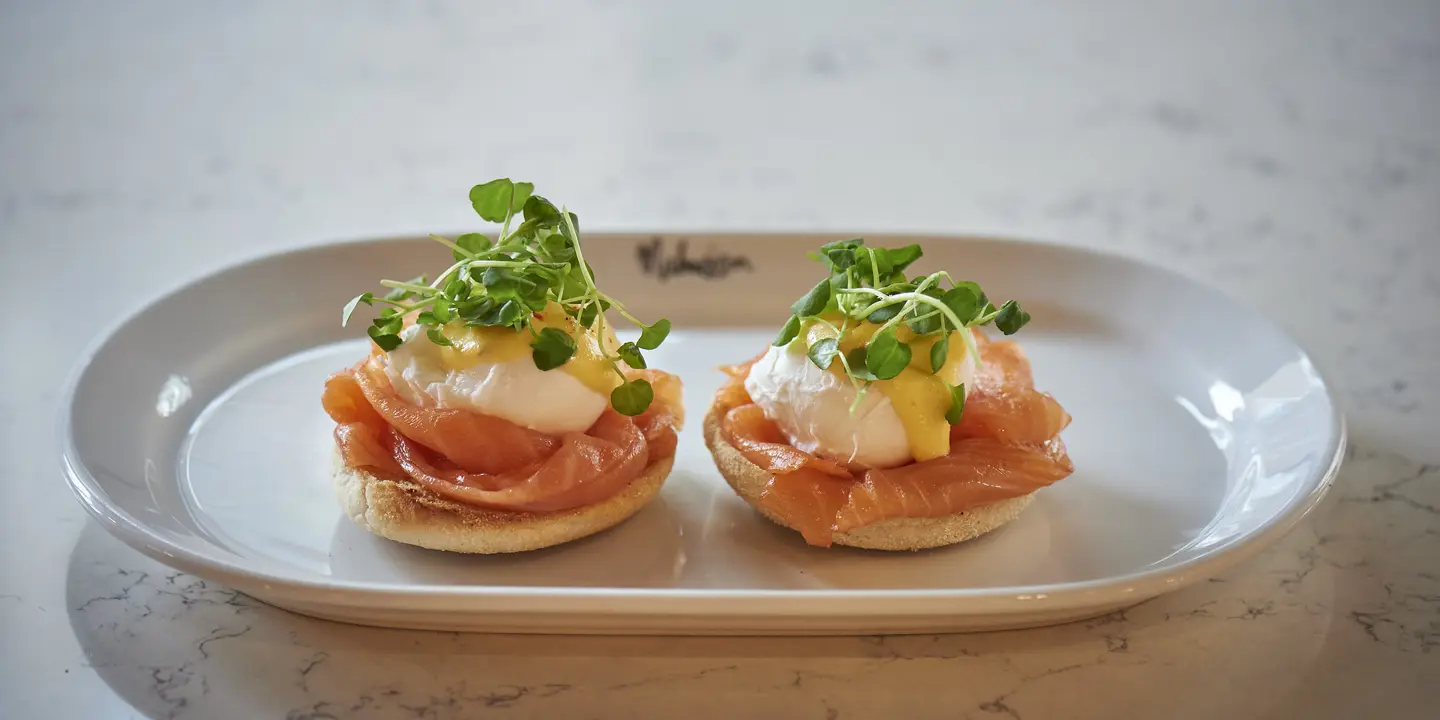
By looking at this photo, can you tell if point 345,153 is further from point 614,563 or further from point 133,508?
point 614,563

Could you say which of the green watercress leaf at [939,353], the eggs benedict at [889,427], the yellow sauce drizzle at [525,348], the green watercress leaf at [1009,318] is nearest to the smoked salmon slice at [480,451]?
the yellow sauce drizzle at [525,348]

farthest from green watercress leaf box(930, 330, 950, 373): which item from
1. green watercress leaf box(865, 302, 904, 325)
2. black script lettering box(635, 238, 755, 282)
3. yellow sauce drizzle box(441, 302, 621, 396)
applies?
black script lettering box(635, 238, 755, 282)

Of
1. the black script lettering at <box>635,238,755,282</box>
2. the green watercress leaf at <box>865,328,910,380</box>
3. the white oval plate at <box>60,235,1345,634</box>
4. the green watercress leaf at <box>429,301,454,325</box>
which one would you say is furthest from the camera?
the black script lettering at <box>635,238,755,282</box>

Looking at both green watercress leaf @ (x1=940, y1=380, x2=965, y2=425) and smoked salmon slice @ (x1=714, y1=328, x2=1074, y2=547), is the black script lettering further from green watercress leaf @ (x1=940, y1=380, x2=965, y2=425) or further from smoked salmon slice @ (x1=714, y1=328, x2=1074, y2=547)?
green watercress leaf @ (x1=940, y1=380, x2=965, y2=425)

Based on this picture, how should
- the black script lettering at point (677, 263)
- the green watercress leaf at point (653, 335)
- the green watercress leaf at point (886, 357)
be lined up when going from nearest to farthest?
the green watercress leaf at point (886, 357)
the green watercress leaf at point (653, 335)
the black script lettering at point (677, 263)

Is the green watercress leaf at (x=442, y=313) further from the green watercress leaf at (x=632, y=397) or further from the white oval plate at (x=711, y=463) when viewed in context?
the white oval plate at (x=711, y=463)
